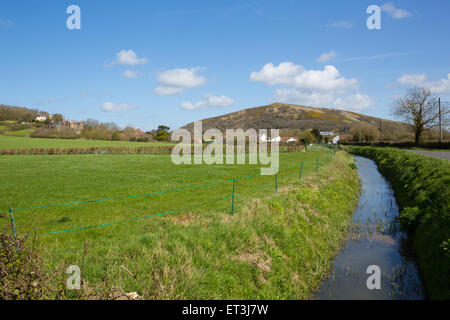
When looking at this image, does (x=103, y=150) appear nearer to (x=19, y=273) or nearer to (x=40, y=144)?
(x=40, y=144)

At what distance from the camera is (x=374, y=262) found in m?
8.88

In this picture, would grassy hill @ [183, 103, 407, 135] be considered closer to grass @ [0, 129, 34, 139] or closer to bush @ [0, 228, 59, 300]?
grass @ [0, 129, 34, 139]

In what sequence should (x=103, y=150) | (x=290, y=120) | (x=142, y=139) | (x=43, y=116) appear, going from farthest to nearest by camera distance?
(x=290, y=120)
(x=43, y=116)
(x=142, y=139)
(x=103, y=150)

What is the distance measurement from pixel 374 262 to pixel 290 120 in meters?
147

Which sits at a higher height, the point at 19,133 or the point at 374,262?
the point at 19,133

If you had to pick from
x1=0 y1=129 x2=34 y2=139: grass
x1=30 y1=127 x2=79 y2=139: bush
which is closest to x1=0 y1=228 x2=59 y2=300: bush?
x1=30 y1=127 x2=79 y2=139: bush

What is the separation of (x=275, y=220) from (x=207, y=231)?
2.57 metres

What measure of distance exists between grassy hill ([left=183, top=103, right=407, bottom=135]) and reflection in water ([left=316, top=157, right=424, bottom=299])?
350 feet

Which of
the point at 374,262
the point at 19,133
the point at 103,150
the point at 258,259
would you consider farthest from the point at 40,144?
the point at 374,262

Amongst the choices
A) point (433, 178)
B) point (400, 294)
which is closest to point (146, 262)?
point (400, 294)

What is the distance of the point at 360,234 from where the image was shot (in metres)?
11.2

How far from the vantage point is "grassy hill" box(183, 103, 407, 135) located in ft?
439

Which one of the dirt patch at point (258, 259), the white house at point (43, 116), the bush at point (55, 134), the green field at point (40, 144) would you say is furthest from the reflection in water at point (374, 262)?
the white house at point (43, 116)

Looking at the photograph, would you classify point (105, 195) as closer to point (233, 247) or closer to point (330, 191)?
point (233, 247)
